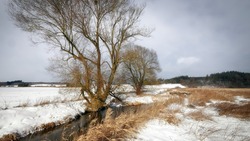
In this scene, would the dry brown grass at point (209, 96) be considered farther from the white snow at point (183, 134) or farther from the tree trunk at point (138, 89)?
the tree trunk at point (138, 89)

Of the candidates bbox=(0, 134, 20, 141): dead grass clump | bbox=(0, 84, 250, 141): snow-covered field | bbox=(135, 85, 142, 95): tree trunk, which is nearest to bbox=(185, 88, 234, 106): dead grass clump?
bbox=(0, 84, 250, 141): snow-covered field

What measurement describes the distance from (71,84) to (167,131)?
10828mm

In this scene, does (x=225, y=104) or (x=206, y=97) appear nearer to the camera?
(x=225, y=104)

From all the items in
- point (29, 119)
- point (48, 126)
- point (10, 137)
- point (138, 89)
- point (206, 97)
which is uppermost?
point (138, 89)

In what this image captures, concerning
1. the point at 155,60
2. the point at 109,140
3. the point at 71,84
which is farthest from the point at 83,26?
the point at 155,60

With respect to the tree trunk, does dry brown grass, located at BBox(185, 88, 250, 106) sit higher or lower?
lower

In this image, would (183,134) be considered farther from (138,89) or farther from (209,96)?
(138,89)

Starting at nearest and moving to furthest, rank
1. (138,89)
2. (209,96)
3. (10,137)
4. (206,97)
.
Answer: (10,137)
(206,97)
(209,96)
(138,89)

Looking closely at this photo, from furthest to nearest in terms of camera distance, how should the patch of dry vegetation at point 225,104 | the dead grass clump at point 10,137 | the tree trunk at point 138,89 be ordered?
the tree trunk at point 138,89 < the patch of dry vegetation at point 225,104 < the dead grass clump at point 10,137

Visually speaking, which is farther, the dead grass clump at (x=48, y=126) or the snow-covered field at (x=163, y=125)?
the dead grass clump at (x=48, y=126)

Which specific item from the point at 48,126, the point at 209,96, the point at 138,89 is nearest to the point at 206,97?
the point at 209,96

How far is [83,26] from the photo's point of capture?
1459 centimetres

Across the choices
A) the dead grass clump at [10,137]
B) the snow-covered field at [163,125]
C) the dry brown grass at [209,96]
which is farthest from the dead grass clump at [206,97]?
the dead grass clump at [10,137]

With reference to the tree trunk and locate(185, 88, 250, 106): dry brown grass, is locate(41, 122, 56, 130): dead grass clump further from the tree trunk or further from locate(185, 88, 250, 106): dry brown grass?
the tree trunk
